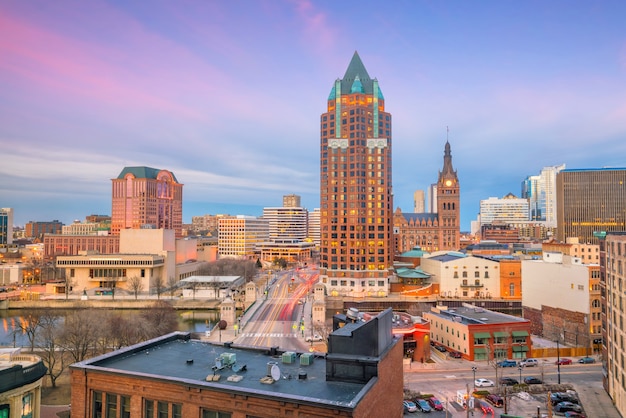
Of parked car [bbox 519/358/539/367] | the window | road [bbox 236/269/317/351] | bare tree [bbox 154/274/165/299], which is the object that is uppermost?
the window

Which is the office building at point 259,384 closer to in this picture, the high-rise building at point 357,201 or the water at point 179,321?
the water at point 179,321

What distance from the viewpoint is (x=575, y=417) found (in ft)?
131

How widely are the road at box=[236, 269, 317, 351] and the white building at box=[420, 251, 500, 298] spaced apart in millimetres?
32967

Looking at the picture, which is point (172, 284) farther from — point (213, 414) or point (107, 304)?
point (213, 414)

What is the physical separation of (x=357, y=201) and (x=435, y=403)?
78.3 metres

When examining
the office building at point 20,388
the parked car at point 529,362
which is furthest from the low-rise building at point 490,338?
the office building at point 20,388

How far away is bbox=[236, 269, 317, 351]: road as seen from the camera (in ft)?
229

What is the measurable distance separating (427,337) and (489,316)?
1294 cm

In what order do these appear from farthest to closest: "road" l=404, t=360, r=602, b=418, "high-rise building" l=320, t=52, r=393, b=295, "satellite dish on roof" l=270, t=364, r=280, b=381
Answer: "high-rise building" l=320, t=52, r=393, b=295 → "road" l=404, t=360, r=602, b=418 → "satellite dish on roof" l=270, t=364, r=280, b=381

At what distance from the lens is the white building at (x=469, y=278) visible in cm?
10288

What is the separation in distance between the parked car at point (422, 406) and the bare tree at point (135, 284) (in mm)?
92072

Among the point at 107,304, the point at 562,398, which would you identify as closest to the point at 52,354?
the point at 562,398

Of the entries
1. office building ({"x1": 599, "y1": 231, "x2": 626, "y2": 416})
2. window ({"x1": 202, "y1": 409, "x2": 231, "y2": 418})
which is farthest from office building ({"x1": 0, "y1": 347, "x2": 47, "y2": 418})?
office building ({"x1": 599, "y1": 231, "x2": 626, "y2": 416})

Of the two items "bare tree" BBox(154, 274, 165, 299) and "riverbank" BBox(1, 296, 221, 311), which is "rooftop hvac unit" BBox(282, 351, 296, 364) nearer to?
"riverbank" BBox(1, 296, 221, 311)
